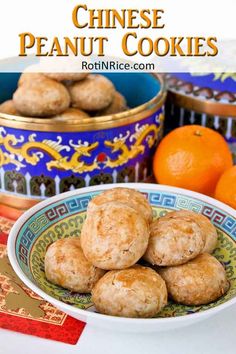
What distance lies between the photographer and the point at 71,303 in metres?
0.81

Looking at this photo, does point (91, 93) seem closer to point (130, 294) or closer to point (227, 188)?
point (227, 188)

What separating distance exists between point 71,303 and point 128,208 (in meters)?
0.14

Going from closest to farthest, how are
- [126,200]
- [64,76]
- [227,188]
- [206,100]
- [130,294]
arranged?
[130,294], [126,200], [227,188], [64,76], [206,100]

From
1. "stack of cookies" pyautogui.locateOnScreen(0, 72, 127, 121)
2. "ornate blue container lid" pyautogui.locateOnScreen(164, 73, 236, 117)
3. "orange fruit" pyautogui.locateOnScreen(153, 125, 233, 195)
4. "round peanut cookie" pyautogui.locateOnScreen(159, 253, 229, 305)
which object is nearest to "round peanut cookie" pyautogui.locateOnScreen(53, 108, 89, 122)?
"stack of cookies" pyautogui.locateOnScreen(0, 72, 127, 121)

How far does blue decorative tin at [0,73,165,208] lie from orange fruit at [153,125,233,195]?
5 centimetres

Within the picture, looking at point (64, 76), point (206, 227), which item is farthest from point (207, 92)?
point (206, 227)

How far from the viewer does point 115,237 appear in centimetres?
77

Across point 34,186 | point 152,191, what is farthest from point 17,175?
point 152,191

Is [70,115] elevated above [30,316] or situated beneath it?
elevated above

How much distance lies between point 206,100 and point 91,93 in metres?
0.25

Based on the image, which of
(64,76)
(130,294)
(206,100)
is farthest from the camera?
(206,100)

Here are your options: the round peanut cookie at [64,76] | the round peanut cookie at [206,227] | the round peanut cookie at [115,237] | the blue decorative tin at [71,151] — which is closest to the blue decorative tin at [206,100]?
the blue decorative tin at [71,151]

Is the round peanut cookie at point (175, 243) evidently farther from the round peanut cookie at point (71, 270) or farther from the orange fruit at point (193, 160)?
the orange fruit at point (193, 160)

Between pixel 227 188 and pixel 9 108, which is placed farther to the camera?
pixel 9 108
